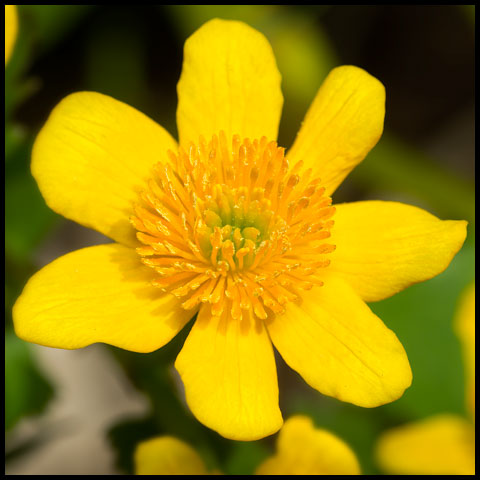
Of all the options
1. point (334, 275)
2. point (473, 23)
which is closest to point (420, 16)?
point (473, 23)

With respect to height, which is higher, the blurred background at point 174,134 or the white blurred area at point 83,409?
the blurred background at point 174,134

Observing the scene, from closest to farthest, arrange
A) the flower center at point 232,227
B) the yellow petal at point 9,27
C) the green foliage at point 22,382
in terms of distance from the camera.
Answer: the flower center at point 232,227, the yellow petal at point 9,27, the green foliage at point 22,382

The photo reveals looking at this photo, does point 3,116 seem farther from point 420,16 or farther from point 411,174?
point 420,16

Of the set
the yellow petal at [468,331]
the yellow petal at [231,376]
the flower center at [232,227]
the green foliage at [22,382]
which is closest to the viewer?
the yellow petal at [231,376]

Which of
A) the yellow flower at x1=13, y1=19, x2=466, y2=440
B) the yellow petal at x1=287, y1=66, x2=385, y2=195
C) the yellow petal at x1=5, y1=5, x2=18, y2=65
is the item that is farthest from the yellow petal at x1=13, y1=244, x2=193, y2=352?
the yellow petal at x1=5, y1=5, x2=18, y2=65

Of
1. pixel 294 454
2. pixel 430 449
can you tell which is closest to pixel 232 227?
pixel 294 454

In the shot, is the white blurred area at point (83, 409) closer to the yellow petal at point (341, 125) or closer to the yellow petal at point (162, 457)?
the yellow petal at point (162, 457)

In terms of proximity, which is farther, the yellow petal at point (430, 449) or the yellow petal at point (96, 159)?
the yellow petal at point (430, 449)

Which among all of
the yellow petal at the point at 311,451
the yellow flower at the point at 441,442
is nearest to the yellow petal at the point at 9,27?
the yellow petal at the point at 311,451
